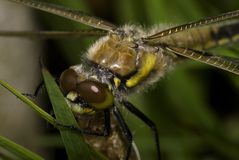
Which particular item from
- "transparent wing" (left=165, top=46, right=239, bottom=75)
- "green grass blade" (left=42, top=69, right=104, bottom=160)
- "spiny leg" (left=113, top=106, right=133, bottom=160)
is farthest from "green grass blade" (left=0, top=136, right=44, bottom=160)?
"transparent wing" (left=165, top=46, right=239, bottom=75)

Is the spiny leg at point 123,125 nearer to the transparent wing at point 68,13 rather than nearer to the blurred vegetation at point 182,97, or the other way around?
the transparent wing at point 68,13

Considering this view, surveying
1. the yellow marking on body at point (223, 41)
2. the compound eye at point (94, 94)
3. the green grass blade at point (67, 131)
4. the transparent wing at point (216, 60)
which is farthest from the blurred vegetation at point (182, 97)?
the green grass blade at point (67, 131)

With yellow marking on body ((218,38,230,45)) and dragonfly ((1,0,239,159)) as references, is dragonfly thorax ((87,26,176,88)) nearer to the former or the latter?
dragonfly ((1,0,239,159))

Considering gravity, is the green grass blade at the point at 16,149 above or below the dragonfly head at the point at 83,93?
below

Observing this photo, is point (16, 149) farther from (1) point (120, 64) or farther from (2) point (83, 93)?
(1) point (120, 64)

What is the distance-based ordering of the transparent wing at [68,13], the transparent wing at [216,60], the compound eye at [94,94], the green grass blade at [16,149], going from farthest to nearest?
the transparent wing at [68,13]
the transparent wing at [216,60]
the compound eye at [94,94]
the green grass blade at [16,149]

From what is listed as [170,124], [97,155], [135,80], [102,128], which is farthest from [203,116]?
[97,155]

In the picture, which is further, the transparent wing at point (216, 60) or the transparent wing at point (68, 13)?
the transparent wing at point (68, 13)
